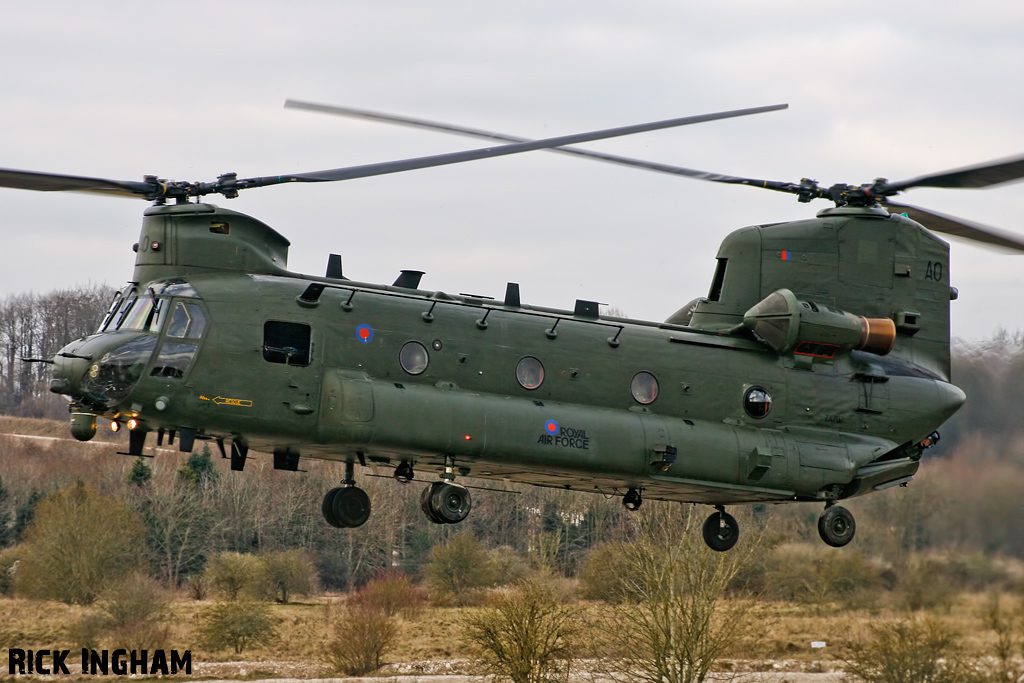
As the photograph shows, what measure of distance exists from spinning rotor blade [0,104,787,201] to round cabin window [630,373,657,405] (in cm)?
381

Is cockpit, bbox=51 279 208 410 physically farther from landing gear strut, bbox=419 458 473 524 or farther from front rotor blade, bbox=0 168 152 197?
landing gear strut, bbox=419 458 473 524

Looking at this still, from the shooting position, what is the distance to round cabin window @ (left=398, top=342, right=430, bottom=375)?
1667 cm

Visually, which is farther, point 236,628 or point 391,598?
point 391,598

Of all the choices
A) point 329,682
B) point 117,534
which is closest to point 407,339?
point 329,682

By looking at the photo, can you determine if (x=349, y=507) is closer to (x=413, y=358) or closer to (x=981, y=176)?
(x=413, y=358)

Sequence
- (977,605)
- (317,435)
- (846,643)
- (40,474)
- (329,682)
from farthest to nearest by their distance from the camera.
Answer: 1. (40,474)
2. (329,682)
3. (846,643)
4. (977,605)
5. (317,435)

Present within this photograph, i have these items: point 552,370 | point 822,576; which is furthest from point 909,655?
point 552,370

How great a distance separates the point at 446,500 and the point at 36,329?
269 ft

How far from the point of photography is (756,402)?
19.1m

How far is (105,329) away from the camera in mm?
16000

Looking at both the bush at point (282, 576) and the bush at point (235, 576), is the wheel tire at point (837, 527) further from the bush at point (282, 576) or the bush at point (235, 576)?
the bush at point (282, 576)

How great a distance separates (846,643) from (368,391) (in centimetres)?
1979

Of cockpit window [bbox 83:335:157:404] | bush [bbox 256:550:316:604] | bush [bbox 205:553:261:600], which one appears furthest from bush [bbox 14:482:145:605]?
cockpit window [bbox 83:335:157:404]

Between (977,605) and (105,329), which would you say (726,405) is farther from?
(105,329)
